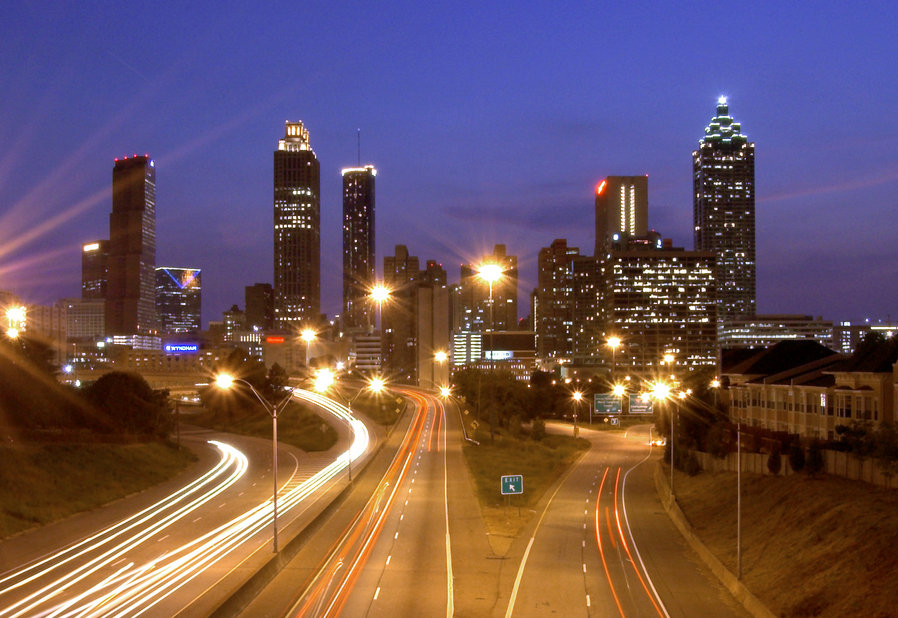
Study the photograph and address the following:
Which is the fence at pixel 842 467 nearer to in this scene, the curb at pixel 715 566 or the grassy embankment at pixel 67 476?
the curb at pixel 715 566

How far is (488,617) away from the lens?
22531mm

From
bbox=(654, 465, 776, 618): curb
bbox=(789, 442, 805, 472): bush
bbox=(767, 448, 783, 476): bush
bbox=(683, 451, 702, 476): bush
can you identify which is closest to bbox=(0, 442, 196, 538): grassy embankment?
bbox=(654, 465, 776, 618): curb

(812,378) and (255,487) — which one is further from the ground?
(812,378)

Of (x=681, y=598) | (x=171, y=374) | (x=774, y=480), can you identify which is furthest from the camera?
(x=171, y=374)

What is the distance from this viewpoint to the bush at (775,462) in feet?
133

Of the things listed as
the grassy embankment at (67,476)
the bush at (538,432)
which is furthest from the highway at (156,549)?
the bush at (538,432)

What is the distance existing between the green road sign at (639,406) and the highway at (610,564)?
48.5ft

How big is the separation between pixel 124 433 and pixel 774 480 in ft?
162

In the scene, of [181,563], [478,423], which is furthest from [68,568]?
[478,423]

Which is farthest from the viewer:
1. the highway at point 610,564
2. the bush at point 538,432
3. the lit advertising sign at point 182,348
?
the lit advertising sign at point 182,348

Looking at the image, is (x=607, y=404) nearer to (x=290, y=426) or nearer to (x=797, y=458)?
(x=797, y=458)

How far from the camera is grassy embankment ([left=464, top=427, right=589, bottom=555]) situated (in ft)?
127

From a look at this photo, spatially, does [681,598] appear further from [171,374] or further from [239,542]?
[171,374]

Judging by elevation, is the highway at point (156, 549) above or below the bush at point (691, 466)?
below
